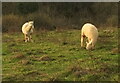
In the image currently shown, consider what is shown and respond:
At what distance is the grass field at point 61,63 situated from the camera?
10.3 metres

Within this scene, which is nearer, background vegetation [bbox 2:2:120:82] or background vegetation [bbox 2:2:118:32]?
background vegetation [bbox 2:2:120:82]

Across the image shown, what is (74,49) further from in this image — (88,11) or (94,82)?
(88,11)

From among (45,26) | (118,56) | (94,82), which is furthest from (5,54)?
(45,26)

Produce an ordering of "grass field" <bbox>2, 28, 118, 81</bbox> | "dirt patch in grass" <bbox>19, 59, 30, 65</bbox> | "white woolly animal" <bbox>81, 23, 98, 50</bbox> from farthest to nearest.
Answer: "white woolly animal" <bbox>81, 23, 98, 50</bbox> < "dirt patch in grass" <bbox>19, 59, 30, 65</bbox> < "grass field" <bbox>2, 28, 118, 81</bbox>

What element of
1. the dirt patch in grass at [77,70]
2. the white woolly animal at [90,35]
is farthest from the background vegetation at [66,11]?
the dirt patch in grass at [77,70]

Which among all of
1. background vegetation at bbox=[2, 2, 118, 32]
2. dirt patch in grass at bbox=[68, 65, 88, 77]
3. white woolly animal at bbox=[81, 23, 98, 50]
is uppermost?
background vegetation at bbox=[2, 2, 118, 32]

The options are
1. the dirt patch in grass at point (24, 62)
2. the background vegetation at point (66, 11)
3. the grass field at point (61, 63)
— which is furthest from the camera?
the background vegetation at point (66, 11)

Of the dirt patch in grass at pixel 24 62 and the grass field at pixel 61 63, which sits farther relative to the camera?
the dirt patch in grass at pixel 24 62

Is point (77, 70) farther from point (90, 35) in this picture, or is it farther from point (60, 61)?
point (90, 35)

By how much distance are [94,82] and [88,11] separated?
2697cm

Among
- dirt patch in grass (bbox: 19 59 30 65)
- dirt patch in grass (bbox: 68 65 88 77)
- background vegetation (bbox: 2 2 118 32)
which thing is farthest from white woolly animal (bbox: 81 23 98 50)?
background vegetation (bbox: 2 2 118 32)

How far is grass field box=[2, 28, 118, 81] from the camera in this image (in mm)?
10289

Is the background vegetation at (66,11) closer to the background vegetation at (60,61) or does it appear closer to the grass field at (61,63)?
the background vegetation at (60,61)

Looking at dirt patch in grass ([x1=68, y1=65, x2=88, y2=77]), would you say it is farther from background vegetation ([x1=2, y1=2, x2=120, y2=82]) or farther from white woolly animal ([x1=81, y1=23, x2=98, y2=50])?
white woolly animal ([x1=81, y1=23, x2=98, y2=50])
